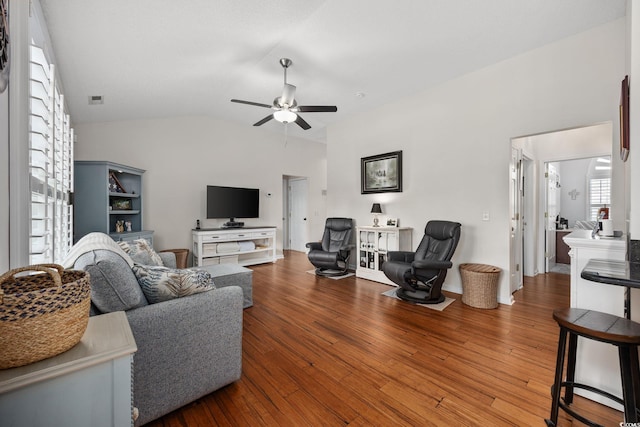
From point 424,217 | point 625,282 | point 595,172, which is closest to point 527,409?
point 625,282

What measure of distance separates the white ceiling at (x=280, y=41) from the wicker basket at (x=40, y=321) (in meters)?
2.24

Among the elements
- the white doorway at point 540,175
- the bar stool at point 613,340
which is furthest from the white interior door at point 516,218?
the bar stool at point 613,340

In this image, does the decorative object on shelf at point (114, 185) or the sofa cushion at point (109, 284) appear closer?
the sofa cushion at point (109, 284)

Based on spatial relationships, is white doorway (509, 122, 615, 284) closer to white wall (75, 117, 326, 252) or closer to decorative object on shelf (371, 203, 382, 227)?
decorative object on shelf (371, 203, 382, 227)

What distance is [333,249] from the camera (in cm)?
490

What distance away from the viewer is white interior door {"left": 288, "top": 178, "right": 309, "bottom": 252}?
23.9 feet

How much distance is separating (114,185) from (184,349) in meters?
3.89

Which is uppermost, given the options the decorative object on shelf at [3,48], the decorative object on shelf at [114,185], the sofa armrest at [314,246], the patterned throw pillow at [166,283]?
the decorative object on shelf at [3,48]

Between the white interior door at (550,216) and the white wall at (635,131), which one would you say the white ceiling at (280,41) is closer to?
the white wall at (635,131)

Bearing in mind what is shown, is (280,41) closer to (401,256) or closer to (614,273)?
(401,256)

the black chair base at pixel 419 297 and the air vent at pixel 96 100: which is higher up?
the air vent at pixel 96 100

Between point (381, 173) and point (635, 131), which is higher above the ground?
point (381, 173)

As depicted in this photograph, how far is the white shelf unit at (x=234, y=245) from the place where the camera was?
16.3 ft

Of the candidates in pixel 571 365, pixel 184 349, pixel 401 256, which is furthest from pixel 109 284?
pixel 401 256
